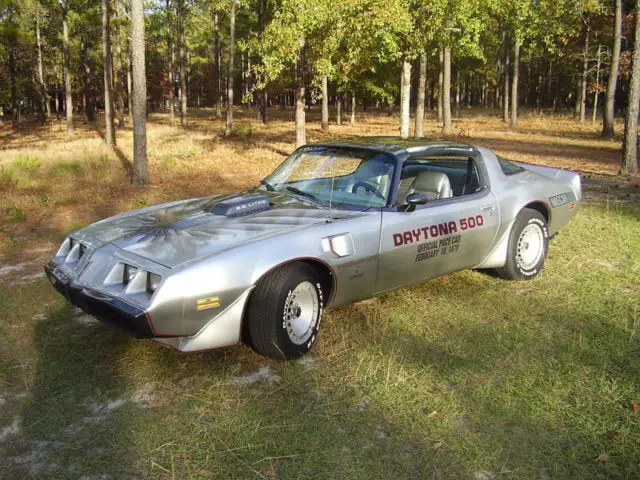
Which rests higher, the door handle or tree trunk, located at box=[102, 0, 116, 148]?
tree trunk, located at box=[102, 0, 116, 148]

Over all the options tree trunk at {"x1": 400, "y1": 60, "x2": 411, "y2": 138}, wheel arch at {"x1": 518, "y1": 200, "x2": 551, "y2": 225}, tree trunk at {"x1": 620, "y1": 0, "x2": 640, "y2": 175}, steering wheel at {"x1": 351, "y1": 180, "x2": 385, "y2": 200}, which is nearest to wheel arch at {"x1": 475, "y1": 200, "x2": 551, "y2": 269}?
wheel arch at {"x1": 518, "y1": 200, "x2": 551, "y2": 225}

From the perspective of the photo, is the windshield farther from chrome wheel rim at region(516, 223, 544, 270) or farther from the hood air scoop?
chrome wheel rim at region(516, 223, 544, 270)

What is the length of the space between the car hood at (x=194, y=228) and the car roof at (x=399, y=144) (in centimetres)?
76

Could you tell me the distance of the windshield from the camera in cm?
445

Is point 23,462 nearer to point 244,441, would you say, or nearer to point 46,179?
point 244,441

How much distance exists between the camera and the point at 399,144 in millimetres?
4824

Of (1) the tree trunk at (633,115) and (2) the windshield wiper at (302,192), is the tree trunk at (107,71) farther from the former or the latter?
(2) the windshield wiper at (302,192)

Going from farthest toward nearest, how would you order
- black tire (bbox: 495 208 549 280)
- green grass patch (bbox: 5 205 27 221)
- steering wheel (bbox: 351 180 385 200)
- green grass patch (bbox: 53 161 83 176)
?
green grass patch (bbox: 53 161 83 176) → green grass patch (bbox: 5 205 27 221) → black tire (bbox: 495 208 549 280) → steering wheel (bbox: 351 180 385 200)

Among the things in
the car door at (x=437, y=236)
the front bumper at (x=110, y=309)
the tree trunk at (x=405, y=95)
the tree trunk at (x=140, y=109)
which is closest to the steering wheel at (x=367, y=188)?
the car door at (x=437, y=236)

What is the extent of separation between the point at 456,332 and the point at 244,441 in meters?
2.04

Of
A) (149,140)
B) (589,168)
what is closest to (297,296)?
(589,168)

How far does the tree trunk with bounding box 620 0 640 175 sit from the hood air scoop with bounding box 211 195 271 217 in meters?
11.4

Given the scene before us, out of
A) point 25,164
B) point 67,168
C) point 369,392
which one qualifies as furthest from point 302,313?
point 25,164

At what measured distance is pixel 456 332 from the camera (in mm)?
4352
